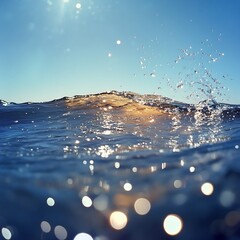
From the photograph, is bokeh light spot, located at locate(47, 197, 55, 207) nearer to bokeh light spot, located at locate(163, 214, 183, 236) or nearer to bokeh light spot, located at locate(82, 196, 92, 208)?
bokeh light spot, located at locate(82, 196, 92, 208)

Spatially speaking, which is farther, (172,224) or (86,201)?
(86,201)

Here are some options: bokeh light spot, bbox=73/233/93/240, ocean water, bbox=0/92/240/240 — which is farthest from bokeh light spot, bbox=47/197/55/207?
bokeh light spot, bbox=73/233/93/240

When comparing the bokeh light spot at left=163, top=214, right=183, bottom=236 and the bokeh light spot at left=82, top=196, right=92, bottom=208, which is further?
the bokeh light spot at left=82, top=196, right=92, bottom=208

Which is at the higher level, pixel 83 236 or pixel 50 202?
pixel 50 202

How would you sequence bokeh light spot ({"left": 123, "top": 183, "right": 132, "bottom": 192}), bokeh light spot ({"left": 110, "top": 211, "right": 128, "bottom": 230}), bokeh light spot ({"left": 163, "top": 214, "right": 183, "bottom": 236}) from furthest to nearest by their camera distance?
bokeh light spot ({"left": 123, "top": 183, "right": 132, "bottom": 192}) < bokeh light spot ({"left": 110, "top": 211, "right": 128, "bottom": 230}) < bokeh light spot ({"left": 163, "top": 214, "right": 183, "bottom": 236})

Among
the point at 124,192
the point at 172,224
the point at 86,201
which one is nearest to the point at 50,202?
the point at 86,201

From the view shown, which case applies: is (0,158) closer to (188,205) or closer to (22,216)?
(22,216)

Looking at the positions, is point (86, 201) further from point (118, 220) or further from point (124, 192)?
point (118, 220)

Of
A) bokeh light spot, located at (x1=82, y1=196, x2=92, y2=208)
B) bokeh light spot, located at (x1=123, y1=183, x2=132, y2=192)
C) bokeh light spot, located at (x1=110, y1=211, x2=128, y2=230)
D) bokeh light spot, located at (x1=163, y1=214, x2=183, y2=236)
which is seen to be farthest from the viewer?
bokeh light spot, located at (x1=123, y1=183, x2=132, y2=192)

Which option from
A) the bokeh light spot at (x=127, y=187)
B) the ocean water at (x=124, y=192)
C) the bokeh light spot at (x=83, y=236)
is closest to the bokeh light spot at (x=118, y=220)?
the ocean water at (x=124, y=192)

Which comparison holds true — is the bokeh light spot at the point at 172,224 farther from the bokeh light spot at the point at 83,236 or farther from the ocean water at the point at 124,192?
the bokeh light spot at the point at 83,236

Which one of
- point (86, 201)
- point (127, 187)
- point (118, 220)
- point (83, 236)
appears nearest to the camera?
point (83, 236)
